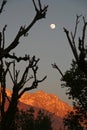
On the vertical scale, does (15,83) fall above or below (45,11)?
below

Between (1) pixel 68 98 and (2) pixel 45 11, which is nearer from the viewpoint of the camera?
(2) pixel 45 11

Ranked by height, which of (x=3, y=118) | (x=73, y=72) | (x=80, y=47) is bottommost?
(x=73, y=72)

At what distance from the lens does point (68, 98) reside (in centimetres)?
5138

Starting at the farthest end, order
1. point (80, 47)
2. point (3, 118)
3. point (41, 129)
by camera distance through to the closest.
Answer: point (41, 129) → point (3, 118) → point (80, 47)

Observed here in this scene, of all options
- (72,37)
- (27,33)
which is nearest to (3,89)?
(27,33)

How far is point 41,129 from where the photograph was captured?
9725 cm

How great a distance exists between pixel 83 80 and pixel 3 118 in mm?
34303

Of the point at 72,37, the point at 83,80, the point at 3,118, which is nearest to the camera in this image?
the point at 72,37

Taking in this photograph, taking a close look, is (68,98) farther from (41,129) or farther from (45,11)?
(41,129)

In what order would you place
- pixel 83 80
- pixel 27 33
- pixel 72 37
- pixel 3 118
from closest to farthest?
pixel 72 37 → pixel 27 33 → pixel 3 118 → pixel 83 80

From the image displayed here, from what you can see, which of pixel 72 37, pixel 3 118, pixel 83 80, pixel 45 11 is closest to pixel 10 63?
pixel 3 118

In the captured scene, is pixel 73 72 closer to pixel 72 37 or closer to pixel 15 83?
pixel 15 83

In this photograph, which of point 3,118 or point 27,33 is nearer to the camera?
point 27,33

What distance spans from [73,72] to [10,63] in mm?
34830
